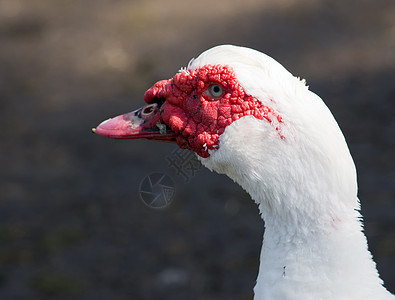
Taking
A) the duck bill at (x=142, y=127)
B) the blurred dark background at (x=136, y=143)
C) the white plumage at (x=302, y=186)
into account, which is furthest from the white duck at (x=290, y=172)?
the blurred dark background at (x=136, y=143)

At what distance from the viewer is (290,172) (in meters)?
2.17

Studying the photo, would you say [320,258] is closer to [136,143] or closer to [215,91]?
[215,91]

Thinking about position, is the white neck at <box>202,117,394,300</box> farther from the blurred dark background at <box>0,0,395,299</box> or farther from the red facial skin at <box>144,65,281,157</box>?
the blurred dark background at <box>0,0,395,299</box>

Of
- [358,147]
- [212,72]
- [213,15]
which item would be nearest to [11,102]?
[213,15]

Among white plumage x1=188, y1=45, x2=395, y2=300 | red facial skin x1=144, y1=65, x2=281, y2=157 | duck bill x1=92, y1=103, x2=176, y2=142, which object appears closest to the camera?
white plumage x1=188, y1=45, x2=395, y2=300

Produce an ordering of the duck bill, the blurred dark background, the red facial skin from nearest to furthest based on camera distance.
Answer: the red facial skin < the duck bill < the blurred dark background

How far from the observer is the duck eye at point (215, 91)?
235 cm

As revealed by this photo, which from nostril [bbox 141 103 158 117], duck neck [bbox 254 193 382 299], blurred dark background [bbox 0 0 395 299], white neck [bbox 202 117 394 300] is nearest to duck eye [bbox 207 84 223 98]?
white neck [bbox 202 117 394 300]

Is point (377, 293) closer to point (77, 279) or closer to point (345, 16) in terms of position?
point (77, 279)

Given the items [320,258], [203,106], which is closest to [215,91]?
[203,106]

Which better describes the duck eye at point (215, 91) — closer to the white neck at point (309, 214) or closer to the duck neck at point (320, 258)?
the white neck at point (309, 214)

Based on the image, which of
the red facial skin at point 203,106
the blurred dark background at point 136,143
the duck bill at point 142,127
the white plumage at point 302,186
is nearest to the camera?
the white plumage at point 302,186

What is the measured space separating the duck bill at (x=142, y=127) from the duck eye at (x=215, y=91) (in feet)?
0.82

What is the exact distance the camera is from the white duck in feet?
7.07
